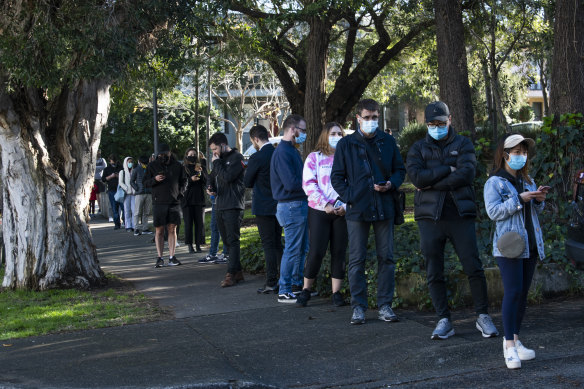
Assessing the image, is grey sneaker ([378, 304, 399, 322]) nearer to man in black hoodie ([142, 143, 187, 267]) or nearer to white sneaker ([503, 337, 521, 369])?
white sneaker ([503, 337, 521, 369])

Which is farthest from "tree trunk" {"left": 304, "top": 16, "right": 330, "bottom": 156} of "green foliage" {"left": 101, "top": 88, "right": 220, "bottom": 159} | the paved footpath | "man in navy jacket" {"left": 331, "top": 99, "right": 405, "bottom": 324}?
"green foliage" {"left": 101, "top": 88, "right": 220, "bottom": 159}

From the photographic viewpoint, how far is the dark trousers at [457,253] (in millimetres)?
6051

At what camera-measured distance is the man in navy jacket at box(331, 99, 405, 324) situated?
262 inches

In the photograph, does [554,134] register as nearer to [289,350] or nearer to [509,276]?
[509,276]

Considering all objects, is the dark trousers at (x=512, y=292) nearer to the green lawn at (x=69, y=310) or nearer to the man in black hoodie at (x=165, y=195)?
the green lawn at (x=69, y=310)

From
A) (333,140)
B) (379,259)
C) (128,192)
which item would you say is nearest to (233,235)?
(333,140)

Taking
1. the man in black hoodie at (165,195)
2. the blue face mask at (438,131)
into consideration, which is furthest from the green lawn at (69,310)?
the blue face mask at (438,131)

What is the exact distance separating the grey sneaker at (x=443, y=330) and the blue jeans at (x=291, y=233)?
222 cm

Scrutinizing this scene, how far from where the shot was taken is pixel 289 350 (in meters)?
5.98

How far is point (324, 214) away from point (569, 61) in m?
3.98

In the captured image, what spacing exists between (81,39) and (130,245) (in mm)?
6881

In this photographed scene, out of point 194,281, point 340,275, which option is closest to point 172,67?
point 194,281

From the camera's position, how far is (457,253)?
6125 millimetres

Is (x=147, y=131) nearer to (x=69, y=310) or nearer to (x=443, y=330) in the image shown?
(x=69, y=310)
